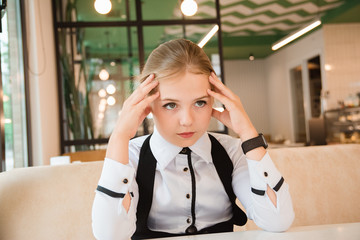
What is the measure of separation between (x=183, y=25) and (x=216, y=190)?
377 cm

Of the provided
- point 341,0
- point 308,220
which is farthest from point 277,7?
point 308,220

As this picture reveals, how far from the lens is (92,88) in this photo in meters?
4.45

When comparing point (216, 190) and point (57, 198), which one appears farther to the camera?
point (57, 198)

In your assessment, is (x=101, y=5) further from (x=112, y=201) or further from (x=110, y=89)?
(x=112, y=201)

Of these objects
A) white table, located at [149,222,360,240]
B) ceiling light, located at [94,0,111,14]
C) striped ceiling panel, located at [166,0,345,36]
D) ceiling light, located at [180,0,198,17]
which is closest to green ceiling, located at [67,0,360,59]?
striped ceiling panel, located at [166,0,345,36]

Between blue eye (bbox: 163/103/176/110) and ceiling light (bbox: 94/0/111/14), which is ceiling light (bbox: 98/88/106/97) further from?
blue eye (bbox: 163/103/176/110)

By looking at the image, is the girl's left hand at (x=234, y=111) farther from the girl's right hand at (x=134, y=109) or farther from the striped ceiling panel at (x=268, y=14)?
the striped ceiling panel at (x=268, y=14)

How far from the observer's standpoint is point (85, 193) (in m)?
1.56

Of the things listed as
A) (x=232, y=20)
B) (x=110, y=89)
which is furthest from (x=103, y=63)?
(x=232, y=20)

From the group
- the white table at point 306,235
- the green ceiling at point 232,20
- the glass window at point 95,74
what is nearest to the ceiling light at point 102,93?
the glass window at point 95,74

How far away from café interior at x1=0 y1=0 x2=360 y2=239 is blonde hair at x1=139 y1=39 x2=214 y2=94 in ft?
0.69

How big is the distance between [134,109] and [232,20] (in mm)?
7430

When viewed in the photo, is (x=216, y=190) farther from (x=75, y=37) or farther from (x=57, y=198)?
(x=75, y=37)

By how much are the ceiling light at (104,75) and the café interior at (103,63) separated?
13 millimetres
